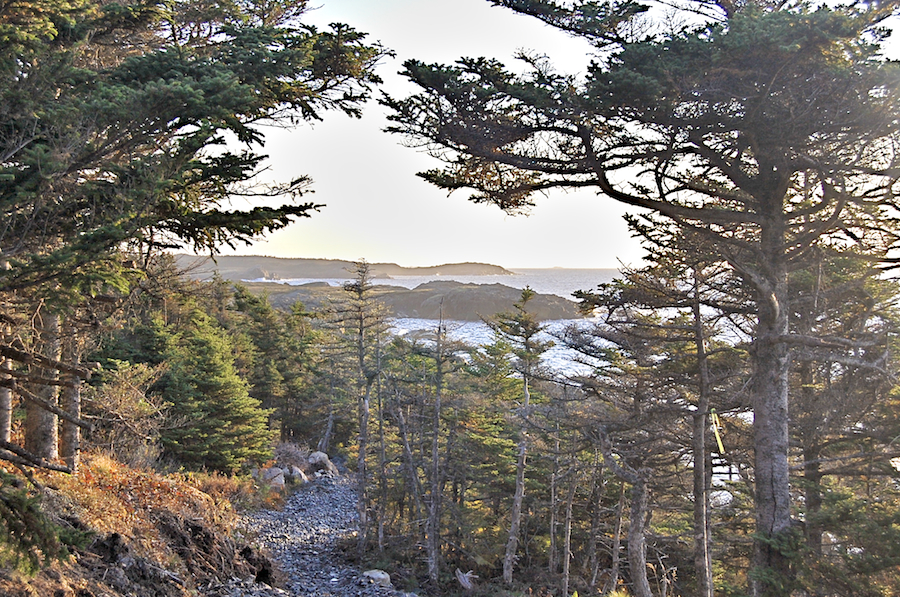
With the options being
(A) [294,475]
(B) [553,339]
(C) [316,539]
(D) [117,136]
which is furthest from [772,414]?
(A) [294,475]

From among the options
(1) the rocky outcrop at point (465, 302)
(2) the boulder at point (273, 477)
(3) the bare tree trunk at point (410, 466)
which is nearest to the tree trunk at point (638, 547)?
(3) the bare tree trunk at point (410, 466)

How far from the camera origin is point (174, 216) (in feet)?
17.8

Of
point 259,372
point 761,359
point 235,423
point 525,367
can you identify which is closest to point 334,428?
point 259,372

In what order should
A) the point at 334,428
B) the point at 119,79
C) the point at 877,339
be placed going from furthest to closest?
the point at 334,428 → the point at 877,339 → the point at 119,79

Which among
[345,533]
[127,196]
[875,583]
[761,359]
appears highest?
[127,196]

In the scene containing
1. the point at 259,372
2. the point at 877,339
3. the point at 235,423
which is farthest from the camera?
the point at 259,372

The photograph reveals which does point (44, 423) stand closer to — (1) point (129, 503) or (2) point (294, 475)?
(1) point (129, 503)

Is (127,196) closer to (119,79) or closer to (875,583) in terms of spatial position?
(119,79)

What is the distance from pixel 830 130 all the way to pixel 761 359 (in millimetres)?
3074

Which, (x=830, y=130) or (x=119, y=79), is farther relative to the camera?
(x=830, y=130)

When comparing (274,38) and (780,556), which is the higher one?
(274,38)

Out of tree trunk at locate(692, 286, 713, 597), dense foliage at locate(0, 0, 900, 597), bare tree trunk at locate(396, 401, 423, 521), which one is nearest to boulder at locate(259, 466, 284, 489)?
bare tree trunk at locate(396, 401, 423, 521)

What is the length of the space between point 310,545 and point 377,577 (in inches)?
160

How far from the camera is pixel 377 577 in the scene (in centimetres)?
1552
